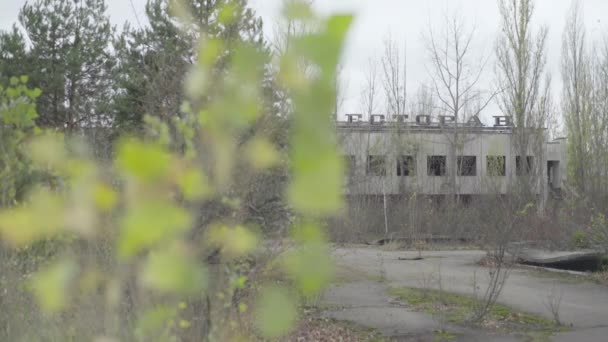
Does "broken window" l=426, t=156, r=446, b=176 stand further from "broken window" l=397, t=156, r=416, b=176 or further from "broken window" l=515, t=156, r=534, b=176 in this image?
"broken window" l=515, t=156, r=534, b=176

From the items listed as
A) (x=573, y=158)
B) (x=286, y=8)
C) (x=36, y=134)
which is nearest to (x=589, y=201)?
(x=573, y=158)

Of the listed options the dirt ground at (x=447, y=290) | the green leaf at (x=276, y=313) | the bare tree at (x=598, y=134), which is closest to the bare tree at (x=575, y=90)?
the bare tree at (x=598, y=134)

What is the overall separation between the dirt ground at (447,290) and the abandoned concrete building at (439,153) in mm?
10293

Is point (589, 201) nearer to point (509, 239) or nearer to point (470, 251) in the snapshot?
point (470, 251)

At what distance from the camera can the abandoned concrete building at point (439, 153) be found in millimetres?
26000

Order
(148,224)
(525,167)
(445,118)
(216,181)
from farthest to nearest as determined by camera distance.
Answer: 1. (445,118)
2. (525,167)
3. (216,181)
4. (148,224)

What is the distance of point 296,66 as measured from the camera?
781mm

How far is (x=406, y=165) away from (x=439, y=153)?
347 cm

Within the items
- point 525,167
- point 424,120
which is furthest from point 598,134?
point 424,120

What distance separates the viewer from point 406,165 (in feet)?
98.1

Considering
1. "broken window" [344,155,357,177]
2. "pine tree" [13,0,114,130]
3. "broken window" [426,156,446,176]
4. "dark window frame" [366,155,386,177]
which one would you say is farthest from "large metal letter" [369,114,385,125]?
"broken window" [344,155,357,177]

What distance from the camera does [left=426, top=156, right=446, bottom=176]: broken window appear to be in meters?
31.0

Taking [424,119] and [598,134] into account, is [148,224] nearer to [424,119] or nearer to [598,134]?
[598,134]

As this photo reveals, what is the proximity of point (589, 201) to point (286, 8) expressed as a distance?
16.7m
